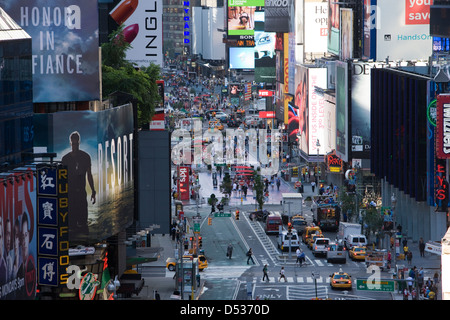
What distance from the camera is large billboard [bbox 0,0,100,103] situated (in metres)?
44.2

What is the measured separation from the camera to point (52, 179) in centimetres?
3216

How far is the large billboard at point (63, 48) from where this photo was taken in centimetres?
4425

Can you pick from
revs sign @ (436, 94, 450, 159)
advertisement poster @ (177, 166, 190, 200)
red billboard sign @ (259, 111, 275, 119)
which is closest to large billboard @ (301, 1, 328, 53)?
red billboard sign @ (259, 111, 275, 119)

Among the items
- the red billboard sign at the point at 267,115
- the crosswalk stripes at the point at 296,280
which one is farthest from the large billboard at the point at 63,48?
the red billboard sign at the point at 267,115

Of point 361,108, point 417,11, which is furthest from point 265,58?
point 361,108

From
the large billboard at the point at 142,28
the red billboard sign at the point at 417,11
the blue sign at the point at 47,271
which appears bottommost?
the blue sign at the point at 47,271

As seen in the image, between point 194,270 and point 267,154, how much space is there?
68232mm

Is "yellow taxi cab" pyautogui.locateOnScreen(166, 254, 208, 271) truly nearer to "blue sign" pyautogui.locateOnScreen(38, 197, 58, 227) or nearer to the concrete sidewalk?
the concrete sidewalk

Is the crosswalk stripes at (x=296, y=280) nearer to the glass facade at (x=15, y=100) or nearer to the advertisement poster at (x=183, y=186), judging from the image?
the glass facade at (x=15, y=100)

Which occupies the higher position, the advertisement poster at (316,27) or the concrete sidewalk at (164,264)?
the advertisement poster at (316,27)

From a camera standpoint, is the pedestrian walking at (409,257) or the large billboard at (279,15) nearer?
the pedestrian walking at (409,257)

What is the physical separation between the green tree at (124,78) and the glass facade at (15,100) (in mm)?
29931
